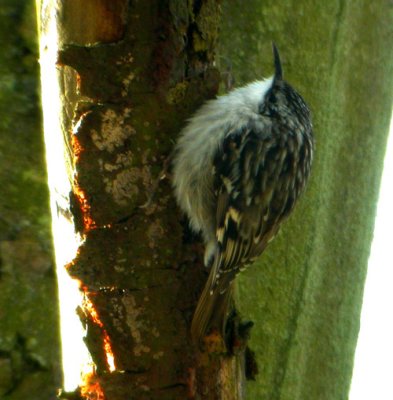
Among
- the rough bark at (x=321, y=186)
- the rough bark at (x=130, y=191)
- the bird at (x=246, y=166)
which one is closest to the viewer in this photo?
the rough bark at (x=130, y=191)

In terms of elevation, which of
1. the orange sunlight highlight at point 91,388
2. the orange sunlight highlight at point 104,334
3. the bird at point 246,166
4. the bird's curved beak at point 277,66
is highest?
the bird's curved beak at point 277,66

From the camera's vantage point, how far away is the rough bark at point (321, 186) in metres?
1.75

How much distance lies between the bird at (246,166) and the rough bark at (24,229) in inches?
14.2

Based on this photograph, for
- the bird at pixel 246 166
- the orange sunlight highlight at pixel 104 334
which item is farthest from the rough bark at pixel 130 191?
the bird at pixel 246 166

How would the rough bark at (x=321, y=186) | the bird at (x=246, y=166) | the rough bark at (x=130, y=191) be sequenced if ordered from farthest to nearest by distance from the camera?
1. the rough bark at (x=321, y=186)
2. the bird at (x=246, y=166)
3. the rough bark at (x=130, y=191)

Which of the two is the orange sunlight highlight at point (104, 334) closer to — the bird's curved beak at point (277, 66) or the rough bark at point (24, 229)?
the rough bark at point (24, 229)

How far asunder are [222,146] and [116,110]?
0.50 meters

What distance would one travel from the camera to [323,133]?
73.8 inches

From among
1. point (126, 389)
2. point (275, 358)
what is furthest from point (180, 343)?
point (275, 358)

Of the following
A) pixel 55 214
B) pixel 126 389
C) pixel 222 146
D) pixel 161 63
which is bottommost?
pixel 126 389

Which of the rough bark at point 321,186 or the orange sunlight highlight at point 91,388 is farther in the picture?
the rough bark at point 321,186

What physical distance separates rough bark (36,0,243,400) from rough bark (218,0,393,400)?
334 millimetres

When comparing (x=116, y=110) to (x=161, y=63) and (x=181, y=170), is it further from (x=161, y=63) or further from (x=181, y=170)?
(x=181, y=170)

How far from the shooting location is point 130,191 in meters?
1.38
